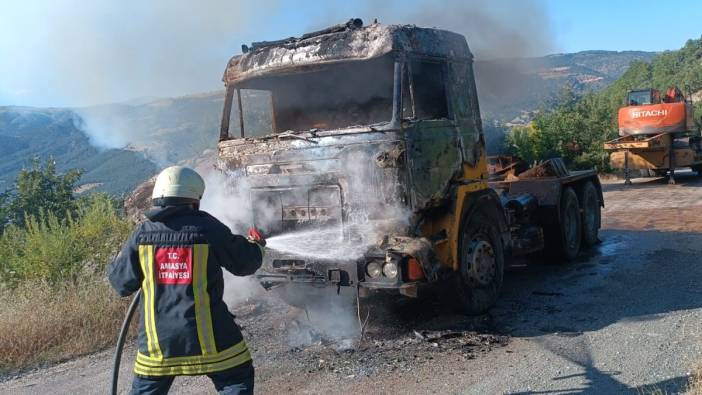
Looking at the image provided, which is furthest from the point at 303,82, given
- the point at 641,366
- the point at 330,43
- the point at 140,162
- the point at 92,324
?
the point at 140,162

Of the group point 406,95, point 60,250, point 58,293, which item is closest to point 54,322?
point 58,293

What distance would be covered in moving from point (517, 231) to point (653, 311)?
2.03 meters

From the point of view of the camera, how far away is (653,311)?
5699mm

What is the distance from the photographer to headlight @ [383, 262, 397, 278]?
4840 mm

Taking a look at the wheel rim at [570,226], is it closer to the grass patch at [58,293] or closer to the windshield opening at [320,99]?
the windshield opening at [320,99]

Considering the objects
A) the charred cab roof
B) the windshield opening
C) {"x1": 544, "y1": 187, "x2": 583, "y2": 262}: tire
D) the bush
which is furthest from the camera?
{"x1": 544, "y1": 187, "x2": 583, "y2": 262}: tire

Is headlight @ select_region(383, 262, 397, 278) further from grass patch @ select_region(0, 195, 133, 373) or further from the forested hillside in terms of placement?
the forested hillside

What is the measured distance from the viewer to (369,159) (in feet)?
16.4

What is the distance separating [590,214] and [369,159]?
18.3 feet

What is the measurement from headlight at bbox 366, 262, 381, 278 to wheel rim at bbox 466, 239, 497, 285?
1.11 m

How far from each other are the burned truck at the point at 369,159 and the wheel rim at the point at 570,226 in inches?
88.0

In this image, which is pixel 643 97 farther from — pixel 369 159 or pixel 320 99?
pixel 369 159

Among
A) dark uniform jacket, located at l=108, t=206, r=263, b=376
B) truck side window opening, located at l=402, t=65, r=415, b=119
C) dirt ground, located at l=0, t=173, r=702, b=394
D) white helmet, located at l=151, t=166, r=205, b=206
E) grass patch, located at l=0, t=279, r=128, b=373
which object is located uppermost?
truck side window opening, located at l=402, t=65, r=415, b=119

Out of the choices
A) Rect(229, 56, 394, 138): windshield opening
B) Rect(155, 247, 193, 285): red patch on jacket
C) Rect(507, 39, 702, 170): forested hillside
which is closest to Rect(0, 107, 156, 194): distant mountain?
Rect(507, 39, 702, 170): forested hillside
